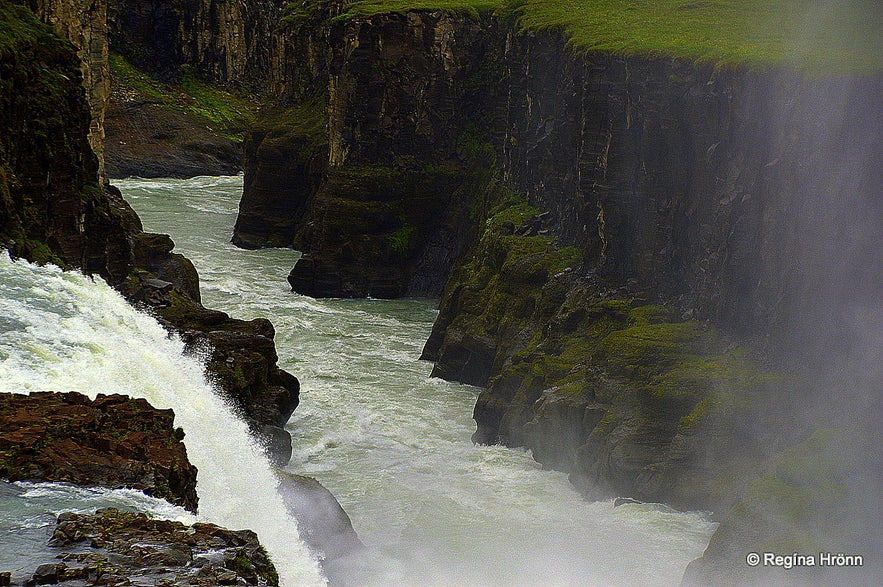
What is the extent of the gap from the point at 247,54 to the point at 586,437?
9223cm

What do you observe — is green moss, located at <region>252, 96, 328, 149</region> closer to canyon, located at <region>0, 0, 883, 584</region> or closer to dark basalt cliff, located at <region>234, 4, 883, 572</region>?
dark basalt cliff, located at <region>234, 4, 883, 572</region>

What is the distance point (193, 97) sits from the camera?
11194 centimetres

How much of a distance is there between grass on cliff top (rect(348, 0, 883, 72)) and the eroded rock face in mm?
18096

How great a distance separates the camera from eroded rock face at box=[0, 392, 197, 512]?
18359mm

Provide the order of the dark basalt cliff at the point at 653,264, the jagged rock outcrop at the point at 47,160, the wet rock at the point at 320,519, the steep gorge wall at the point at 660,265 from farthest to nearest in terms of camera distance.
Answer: the jagged rock outcrop at the point at 47,160, the steep gorge wall at the point at 660,265, the dark basalt cliff at the point at 653,264, the wet rock at the point at 320,519

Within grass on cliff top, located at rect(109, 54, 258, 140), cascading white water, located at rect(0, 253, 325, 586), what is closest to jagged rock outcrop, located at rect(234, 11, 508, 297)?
cascading white water, located at rect(0, 253, 325, 586)

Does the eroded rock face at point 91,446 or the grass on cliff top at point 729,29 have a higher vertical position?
the grass on cliff top at point 729,29

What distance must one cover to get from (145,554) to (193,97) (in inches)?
3934

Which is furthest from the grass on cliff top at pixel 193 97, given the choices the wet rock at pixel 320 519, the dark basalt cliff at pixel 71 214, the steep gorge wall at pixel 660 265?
the wet rock at pixel 320 519

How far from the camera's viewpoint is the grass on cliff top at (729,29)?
32438 millimetres

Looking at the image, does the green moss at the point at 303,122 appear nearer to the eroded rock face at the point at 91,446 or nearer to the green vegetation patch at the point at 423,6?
the green vegetation patch at the point at 423,6

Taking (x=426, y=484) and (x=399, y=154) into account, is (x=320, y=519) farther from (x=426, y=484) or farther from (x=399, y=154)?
(x=399, y=154)

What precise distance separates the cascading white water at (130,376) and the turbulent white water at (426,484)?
4595mm

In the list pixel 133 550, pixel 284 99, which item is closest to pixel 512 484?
pixel 133 550
